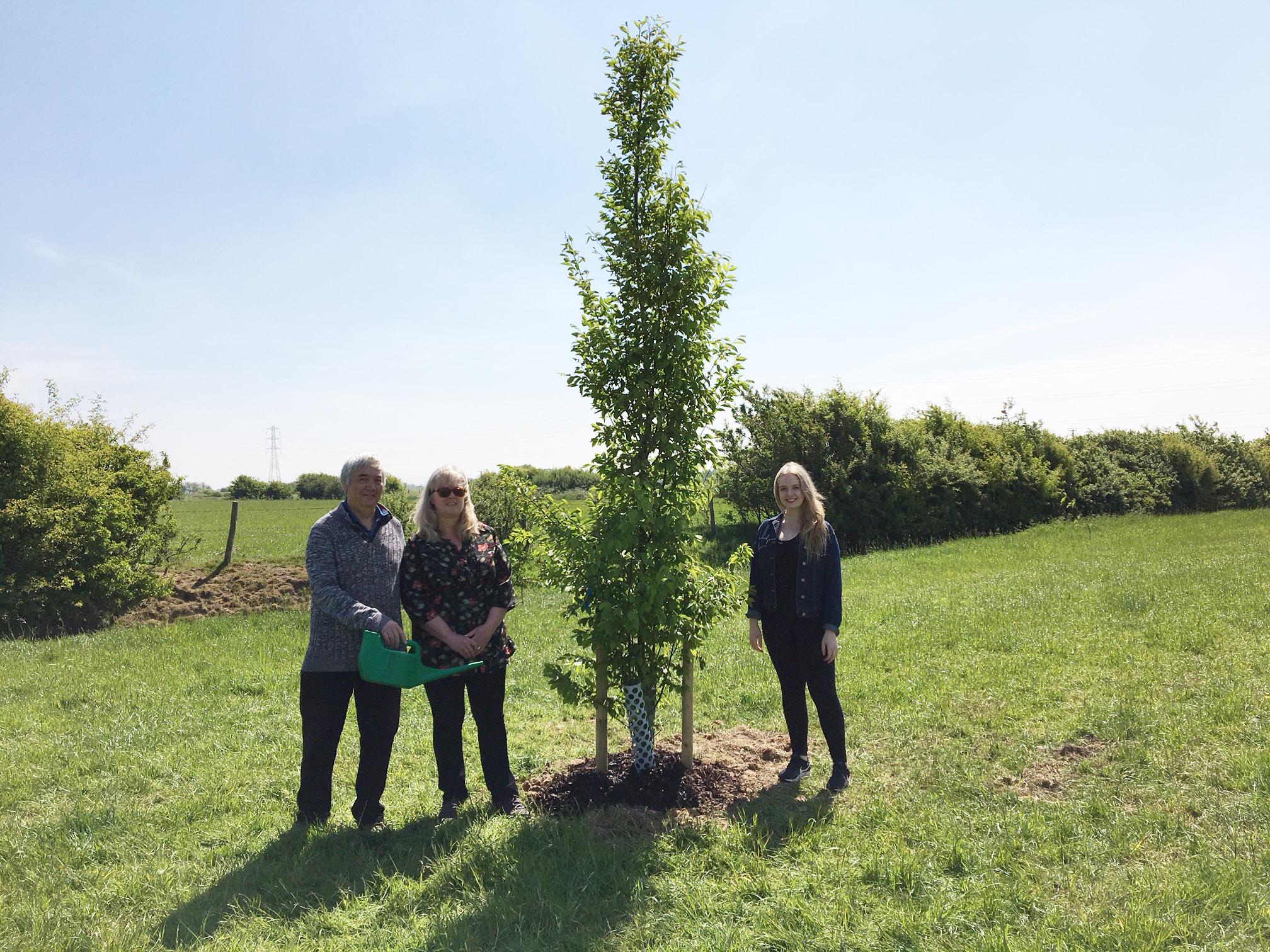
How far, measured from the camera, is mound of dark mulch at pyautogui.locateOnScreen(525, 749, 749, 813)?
4781 mm

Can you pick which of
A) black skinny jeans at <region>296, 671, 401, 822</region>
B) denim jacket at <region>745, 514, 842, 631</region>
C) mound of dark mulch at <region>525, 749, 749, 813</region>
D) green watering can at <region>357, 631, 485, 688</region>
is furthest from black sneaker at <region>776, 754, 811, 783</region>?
black skinny jeans at <region>296, 671, 401, 822</region>

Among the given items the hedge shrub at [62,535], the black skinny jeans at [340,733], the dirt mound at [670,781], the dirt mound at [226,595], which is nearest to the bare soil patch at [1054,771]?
the dirt mound at [670,781]

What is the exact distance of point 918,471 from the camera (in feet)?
73.3

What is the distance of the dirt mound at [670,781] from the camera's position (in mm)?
4793

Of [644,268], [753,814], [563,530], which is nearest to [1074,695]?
[753,814]

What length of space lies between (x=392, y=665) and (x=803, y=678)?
9.04ft

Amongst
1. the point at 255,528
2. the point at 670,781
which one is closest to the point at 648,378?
the point at 670,781

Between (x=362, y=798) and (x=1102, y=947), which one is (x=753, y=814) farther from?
(x=362, y=798)

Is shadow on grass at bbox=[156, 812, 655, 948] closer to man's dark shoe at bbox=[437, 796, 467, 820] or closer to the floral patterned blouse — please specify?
man's dark shoe at bbox=[437, 796, 467, 820]

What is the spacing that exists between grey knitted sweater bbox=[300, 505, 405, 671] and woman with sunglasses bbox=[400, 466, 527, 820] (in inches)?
6.8

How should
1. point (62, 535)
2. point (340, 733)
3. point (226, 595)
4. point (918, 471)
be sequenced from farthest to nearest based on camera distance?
point (918, 471)
point (226, 595)
point (62, 535)
point (340, 733)

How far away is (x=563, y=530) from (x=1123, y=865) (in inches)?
142

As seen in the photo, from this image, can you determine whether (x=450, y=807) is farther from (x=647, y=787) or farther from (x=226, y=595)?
(x=226, y=595)

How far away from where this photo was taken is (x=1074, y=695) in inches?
262
